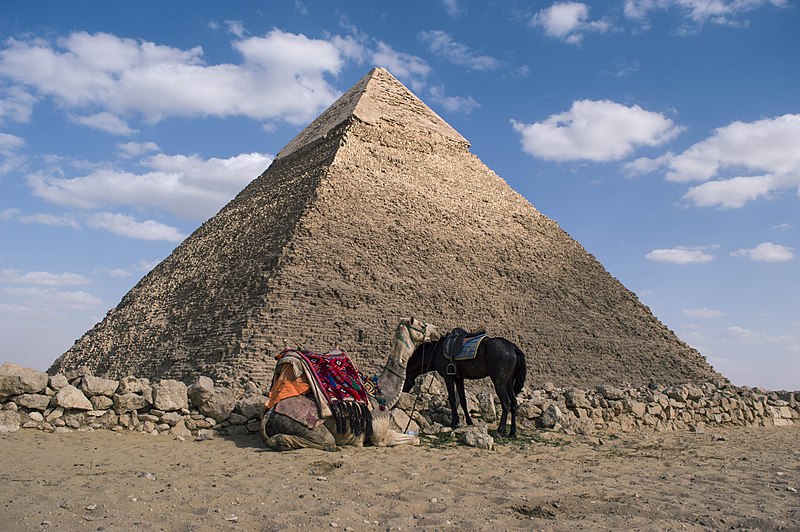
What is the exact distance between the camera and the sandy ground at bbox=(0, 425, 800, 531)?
4.34m

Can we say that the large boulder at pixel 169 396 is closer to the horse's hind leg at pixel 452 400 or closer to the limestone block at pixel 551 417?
the horse's hind leg at pixel 452 400

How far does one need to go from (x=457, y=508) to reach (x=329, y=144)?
990 inches

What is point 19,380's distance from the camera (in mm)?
6688

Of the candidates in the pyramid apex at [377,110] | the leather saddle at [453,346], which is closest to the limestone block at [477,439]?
the leather saddle at [453,346]

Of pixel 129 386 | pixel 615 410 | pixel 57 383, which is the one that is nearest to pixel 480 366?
pixel 615 410

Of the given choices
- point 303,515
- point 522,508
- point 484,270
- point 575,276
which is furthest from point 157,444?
point 575,276

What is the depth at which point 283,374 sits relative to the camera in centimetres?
714

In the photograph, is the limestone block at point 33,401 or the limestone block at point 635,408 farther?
the limestone block at point 635,408

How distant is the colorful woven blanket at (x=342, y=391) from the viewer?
702 cm

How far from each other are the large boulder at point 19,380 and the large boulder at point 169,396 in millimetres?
1160

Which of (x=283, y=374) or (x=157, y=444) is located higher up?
(x=283, y=374)

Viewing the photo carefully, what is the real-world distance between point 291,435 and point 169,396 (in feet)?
5.59

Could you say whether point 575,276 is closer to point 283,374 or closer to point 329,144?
point 329,144

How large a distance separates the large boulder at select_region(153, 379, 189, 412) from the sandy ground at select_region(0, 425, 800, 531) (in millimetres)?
445
